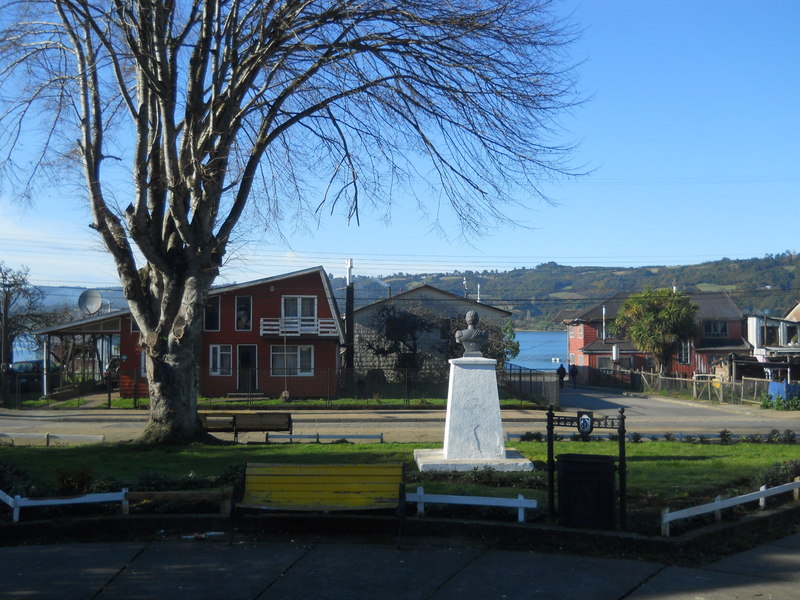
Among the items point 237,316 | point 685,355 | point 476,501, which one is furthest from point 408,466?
point 685,355

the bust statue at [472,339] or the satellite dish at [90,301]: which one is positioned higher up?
the satellite dish at [90,301]

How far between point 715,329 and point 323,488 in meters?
64.6

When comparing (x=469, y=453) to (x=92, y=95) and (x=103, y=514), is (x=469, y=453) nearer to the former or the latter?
(x=103, y=514)

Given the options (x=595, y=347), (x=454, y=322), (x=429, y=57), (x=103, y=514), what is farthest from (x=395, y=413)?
(x=595, y=347)

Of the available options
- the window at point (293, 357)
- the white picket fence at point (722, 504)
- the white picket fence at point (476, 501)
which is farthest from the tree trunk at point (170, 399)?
the window at point (293, 357)

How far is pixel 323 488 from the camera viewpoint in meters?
9.12

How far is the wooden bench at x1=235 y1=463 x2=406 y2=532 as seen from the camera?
8867 mm

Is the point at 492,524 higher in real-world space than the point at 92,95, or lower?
lower

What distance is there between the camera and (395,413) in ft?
120

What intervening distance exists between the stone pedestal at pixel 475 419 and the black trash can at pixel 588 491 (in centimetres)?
397

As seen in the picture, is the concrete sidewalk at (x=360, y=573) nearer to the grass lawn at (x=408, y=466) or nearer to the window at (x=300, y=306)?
the grass lawn at (x=408, y=466)

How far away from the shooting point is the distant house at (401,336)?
50125mm

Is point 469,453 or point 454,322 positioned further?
point 454,322

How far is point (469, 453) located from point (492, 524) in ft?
13.4
